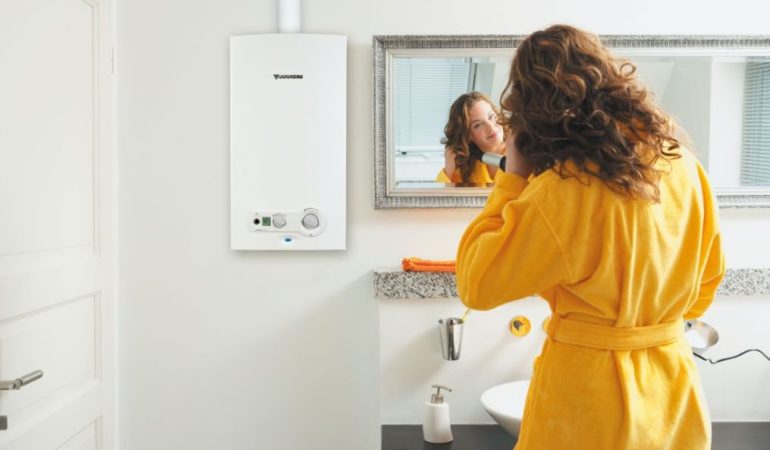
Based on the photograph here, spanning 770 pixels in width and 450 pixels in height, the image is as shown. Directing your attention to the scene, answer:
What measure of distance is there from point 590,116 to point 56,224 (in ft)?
4.01

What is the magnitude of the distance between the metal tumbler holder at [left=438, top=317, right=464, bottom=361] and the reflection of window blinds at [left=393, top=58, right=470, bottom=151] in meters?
0.49

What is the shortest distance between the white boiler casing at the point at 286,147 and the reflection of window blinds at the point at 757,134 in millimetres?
1098

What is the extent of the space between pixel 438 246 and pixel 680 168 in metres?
0.93

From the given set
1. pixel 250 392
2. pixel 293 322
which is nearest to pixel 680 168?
pixel 293 322

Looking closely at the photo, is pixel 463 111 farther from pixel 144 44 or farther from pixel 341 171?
pixel 144 44

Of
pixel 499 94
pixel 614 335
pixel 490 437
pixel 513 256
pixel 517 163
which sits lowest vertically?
pixel 490 437

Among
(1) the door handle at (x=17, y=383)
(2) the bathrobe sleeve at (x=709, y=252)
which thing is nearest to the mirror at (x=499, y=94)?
(2) the bathrobe sleeve at (x=709, y=252)

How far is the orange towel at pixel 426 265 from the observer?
6.65 feet

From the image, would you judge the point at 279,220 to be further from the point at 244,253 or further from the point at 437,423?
the point at 437,423

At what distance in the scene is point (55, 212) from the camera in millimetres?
1779

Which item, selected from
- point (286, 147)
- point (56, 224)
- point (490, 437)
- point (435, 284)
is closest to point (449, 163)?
point (435, 284)

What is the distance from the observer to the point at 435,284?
2.02 m

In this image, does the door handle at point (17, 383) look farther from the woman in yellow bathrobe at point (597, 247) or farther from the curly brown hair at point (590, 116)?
the curly brown hair at point (590, 116)

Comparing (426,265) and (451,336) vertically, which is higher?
(426,265)
